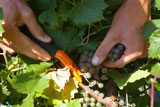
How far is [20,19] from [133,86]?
61cm

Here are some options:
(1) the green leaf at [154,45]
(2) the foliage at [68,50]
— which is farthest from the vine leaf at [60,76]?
(1) the green leaf at [154,45]

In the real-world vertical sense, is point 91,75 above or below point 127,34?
below

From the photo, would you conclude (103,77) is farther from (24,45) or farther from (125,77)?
(24,45)

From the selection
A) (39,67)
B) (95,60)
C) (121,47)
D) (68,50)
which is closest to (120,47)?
(121,47)

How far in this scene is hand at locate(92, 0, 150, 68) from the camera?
1.09 meters

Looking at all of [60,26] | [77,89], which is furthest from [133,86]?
[60,26]

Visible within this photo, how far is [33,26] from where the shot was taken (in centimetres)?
113

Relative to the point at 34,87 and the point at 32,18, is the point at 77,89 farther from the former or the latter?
the point at 32,18

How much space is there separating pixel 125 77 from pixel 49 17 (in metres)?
0.41

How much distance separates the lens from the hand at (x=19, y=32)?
3.62 feet

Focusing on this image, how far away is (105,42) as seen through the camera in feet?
3.59

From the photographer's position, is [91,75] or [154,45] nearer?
[154,45]

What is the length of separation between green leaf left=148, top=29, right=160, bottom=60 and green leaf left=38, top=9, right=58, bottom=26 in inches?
15.2

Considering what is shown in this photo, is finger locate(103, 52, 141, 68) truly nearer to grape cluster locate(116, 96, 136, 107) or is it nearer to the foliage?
the foliage
